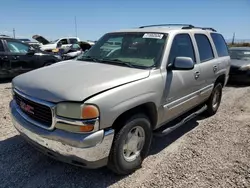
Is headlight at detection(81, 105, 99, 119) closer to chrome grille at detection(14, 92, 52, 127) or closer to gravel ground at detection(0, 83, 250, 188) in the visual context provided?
chrome grille at detection(14, 92, 52, 127)

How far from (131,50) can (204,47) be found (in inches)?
67.3

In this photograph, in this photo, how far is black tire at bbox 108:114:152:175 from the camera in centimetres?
267

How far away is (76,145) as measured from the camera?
2334mm

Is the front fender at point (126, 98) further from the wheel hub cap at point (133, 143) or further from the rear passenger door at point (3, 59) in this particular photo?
the rear passenger door at point (3, 59)

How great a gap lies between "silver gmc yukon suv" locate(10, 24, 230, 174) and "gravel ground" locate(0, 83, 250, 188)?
12.1 inches

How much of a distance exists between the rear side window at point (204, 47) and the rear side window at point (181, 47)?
0.33m

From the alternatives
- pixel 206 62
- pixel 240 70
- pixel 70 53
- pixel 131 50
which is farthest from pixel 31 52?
pixel 240 70

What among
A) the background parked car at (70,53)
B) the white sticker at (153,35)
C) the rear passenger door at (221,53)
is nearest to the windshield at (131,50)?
the white sticker at (153,35)

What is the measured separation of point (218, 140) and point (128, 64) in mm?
2134

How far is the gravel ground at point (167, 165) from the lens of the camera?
2.86m

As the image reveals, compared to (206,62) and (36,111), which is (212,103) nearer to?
(206,62)

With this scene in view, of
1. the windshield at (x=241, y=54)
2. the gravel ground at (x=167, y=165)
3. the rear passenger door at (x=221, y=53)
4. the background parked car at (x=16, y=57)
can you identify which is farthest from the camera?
the windshield at (x=241, y=54)

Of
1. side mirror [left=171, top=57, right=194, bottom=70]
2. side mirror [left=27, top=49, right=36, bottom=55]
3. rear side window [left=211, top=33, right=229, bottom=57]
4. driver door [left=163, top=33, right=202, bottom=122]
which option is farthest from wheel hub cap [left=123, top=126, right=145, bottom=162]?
side mirror [left=27, top=49, right=36, bottom=55]

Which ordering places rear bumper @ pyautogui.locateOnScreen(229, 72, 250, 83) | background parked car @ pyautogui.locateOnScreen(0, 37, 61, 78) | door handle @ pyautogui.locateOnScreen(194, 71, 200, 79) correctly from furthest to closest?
rear bumper @ pyautogui.locateOnScreen(229, 72, 250, 83), background parked car @ pyautogui.locateOnScreen(0, 37, 61, 78), door handle @ pyautogui.locateOnScreen(194, 71, 200, 79)
